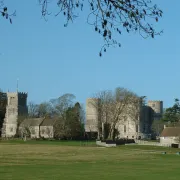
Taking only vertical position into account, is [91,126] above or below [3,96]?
below

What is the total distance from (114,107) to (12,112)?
39.0 metres

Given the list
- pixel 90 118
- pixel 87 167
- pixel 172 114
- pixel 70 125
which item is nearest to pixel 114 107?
pixel 70 125

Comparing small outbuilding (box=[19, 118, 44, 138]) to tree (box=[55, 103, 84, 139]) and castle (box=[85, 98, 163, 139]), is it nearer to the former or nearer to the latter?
tree (box=[55, 103, 84, 139])

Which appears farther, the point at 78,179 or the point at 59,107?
the point at 59,107

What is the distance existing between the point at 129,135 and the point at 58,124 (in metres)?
23.9

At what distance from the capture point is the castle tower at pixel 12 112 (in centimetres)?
12019

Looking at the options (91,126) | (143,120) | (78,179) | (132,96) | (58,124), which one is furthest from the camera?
(143,120)

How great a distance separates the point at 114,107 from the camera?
94312 millimetres

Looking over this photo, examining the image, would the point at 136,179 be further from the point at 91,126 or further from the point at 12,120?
the point at 12,120

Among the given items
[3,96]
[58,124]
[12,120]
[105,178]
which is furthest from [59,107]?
[105,178]

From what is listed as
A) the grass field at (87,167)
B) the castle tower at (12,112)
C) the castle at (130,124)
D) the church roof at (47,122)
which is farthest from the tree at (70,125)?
the grass field at (87,167)

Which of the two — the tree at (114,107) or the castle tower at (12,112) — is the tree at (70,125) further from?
the castle tower at (12,112)

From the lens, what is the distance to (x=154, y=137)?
12594 centimetres

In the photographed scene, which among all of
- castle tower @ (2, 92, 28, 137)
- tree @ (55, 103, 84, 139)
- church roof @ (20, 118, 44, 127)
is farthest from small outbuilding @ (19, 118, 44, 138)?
tree @ (55, 103, 84, 139)
